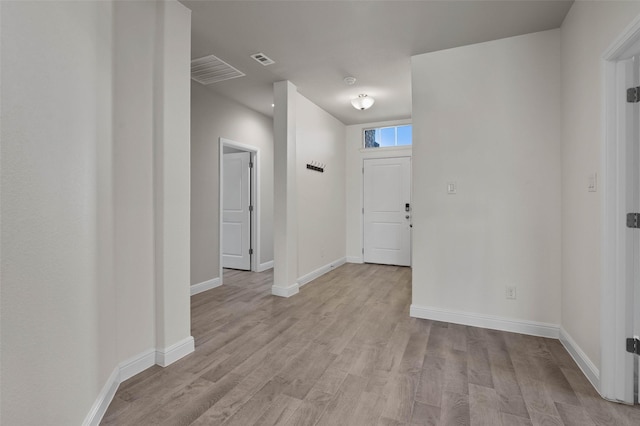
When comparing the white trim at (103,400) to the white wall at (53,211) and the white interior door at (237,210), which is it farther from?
the white interior door at (237,210)

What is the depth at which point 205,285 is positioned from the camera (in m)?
4.16

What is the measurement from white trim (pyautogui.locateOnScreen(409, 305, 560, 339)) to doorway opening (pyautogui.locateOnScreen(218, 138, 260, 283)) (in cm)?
301

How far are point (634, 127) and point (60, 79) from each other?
9.73 feet

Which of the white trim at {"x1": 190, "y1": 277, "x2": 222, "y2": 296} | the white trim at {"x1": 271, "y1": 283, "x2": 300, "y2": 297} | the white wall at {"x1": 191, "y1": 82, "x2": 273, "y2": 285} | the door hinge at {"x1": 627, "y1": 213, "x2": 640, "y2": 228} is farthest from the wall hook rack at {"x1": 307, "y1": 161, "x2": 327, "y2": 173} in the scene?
the door hinge at {"x1": 627, "y1": 213, "x2": 640, "y2": 228}

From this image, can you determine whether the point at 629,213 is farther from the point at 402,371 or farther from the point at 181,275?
the point at 181,275

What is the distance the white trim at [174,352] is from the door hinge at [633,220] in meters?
2.96

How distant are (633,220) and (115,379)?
3.17 m

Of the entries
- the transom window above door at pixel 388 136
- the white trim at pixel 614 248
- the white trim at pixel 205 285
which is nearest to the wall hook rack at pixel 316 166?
the transom window above door at pixel 388 136

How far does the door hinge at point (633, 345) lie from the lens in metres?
1.79

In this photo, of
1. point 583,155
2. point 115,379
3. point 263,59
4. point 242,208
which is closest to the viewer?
point 115,379

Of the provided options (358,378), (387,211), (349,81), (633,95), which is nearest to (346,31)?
(349,81)

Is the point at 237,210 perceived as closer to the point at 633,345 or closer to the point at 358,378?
the point at 358,378

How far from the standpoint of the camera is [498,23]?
2.63 metres

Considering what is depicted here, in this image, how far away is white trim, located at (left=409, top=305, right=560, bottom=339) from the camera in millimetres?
2717
